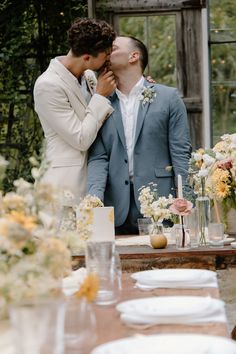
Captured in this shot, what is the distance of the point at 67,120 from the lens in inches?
193

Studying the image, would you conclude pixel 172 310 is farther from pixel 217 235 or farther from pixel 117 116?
pixel 117 116

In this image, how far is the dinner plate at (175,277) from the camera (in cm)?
287

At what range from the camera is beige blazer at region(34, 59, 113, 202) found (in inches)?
193

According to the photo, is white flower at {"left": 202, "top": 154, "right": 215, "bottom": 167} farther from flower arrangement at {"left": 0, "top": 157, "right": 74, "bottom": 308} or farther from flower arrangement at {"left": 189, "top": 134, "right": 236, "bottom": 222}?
flower arrangement at {"left": 0, "top": 157, "right": 74, "bottom": 308}

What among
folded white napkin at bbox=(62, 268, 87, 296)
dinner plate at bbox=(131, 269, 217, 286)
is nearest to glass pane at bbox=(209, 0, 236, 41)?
dinner plate at bbox=(131, 269, 217, 286)

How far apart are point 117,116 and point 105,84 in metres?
0.18

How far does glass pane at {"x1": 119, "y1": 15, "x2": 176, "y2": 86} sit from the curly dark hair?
6.09 feet

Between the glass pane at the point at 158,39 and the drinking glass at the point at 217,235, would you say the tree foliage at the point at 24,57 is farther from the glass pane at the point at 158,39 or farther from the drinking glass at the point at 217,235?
the drinking glass at the point at 217,235

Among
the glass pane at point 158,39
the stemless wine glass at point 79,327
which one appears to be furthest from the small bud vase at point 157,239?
the glass pane at point 158,39

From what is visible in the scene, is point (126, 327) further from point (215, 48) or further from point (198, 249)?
point (215, 48)

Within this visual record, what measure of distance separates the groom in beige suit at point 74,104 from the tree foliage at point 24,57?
2.05 metres

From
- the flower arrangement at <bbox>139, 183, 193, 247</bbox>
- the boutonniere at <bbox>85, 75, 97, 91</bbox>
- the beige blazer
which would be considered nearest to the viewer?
the flower arrangement at <bbox>139, 183, 193, 247</bbox>

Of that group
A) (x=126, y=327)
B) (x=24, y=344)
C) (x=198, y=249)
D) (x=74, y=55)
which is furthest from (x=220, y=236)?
(x=24, y=344)

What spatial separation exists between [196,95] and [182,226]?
9.22 ft
